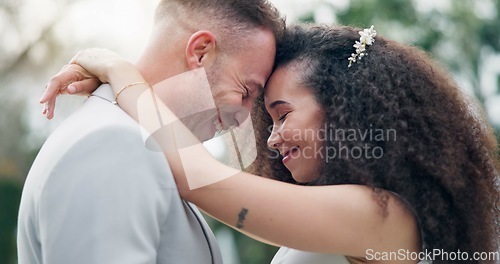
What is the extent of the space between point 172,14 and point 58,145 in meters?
0.99

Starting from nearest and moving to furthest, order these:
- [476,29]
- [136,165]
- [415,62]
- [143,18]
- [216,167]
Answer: [136,165], [216,167], [415,62], [143,18], [476,29]

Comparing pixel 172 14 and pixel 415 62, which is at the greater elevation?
pixel 415 62

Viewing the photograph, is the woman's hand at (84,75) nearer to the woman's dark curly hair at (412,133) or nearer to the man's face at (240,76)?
the man's face at (240,76)

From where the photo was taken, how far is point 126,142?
271 cm

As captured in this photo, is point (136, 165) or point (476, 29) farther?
point (476, 29)

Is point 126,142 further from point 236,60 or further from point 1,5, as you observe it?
point 1,5

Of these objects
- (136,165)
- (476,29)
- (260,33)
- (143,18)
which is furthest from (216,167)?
(476,29)

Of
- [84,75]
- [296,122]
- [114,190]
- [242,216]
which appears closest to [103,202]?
[114,190]

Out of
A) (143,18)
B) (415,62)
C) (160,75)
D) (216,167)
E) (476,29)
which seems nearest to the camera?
(216,167)

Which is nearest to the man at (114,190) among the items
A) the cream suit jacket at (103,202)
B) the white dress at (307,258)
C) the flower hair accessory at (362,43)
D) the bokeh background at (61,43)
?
the cream suit jacket at (103,202)

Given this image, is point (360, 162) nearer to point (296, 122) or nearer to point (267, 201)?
point (296, 122)

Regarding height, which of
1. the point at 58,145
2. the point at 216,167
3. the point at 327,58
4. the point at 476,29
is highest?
the point at 476,29

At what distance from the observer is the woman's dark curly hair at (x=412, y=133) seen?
3.30 metres

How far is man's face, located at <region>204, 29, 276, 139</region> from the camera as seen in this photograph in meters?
3.42
